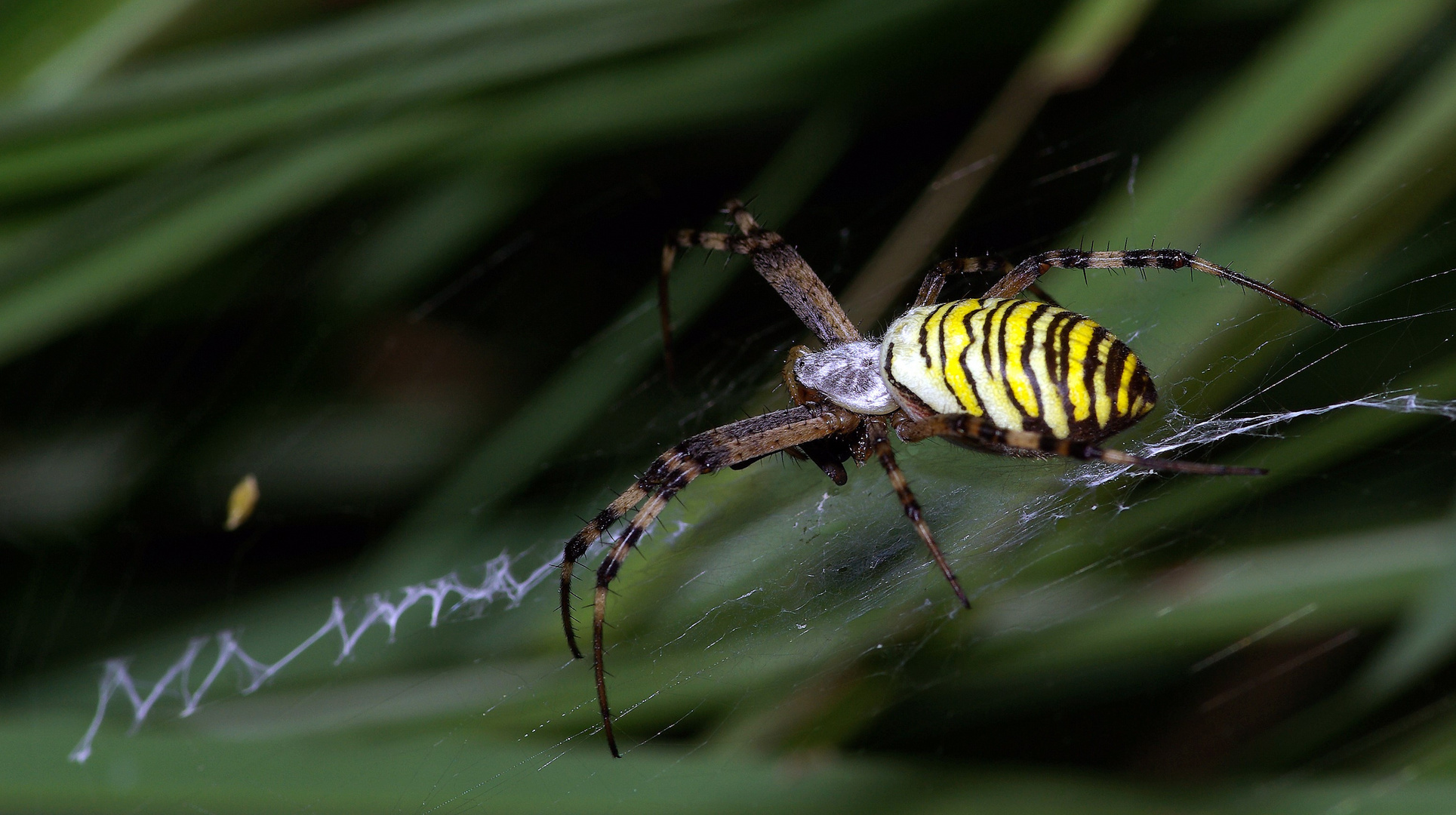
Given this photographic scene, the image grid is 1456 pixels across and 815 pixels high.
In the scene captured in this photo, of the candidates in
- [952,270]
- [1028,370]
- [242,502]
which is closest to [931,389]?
[1028,370]

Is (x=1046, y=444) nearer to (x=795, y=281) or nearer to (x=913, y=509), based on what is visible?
(x=913, y=509)

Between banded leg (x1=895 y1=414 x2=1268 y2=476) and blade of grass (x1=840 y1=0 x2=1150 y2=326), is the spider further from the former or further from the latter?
blade of grass (x1=840 y1=0 x2=1150 y2=326)

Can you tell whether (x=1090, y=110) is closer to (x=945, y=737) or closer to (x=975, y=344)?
(x=975, y=344)

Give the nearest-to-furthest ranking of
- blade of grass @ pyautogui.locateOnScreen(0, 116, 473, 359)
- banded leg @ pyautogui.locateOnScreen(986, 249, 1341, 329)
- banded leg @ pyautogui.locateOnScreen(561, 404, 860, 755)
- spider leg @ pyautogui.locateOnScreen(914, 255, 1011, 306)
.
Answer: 1. banded leg @ pyautogui.locateOnScreen(986, 249, 1341, 329)
2. banded leg @ pyautogui.locateOnScreen(561, 404, 860, 755)
3. blade of grass @ pyautogui.locateOnScreen(0, 116, 473, 359)
4. spider leg @ pyautogui.locateOnScreen(914, 255, 1011, 306)

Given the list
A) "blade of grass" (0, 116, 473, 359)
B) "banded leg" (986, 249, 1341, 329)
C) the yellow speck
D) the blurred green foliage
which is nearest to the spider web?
the blurred green foliage

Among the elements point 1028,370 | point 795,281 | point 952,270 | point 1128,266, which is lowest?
point 1028,370

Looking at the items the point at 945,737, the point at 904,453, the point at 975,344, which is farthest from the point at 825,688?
the point at 975,344

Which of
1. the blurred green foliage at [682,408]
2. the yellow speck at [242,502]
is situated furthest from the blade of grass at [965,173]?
the yellow speck at [242,502]
